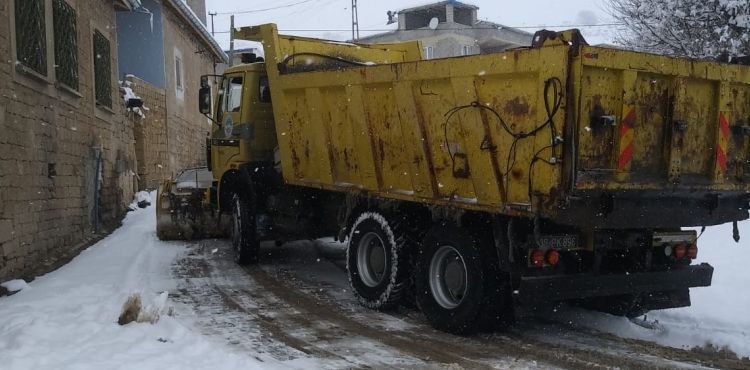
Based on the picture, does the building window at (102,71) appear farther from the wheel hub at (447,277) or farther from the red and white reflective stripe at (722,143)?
the red and white reflective stripe at (722,143)

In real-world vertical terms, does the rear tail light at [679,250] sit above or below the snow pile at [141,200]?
above

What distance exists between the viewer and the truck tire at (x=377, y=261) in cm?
629

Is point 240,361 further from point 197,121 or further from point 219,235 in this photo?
point 197,121

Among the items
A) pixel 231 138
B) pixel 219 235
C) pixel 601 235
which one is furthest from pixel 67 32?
pixel 601 235

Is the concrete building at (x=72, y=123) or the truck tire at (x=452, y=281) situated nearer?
the truck tire at (x=452, y=281)

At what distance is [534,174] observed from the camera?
4.68 meters

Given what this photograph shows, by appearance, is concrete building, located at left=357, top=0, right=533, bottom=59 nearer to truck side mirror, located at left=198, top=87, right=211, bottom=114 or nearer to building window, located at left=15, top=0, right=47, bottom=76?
truck side mirror, located at left=198, top=87, right=211, bottom=114

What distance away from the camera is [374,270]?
6809 mm

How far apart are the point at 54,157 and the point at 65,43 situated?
2.01 m

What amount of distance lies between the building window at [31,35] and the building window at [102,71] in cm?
344

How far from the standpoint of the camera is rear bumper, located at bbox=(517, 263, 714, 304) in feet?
16.4

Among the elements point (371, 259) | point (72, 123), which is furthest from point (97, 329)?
point (72, 123)

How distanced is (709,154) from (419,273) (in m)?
2.54

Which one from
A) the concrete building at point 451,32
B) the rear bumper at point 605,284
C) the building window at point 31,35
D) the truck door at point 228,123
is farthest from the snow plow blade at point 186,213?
the concrete building at point 451,32
